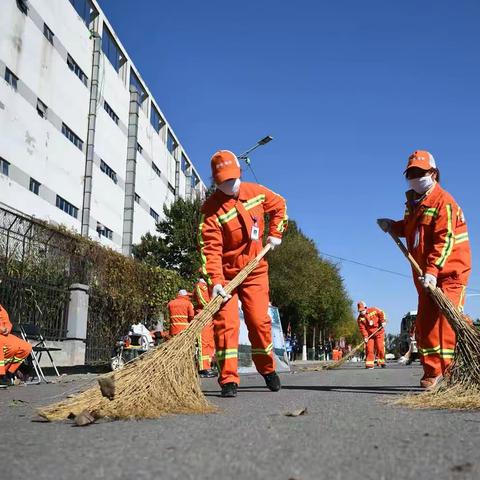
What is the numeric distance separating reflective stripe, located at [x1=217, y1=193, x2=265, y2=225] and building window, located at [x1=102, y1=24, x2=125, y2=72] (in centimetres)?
3415

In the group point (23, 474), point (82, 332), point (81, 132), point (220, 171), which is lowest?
point (23, 474)

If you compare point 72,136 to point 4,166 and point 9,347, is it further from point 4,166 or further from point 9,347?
point 9,347

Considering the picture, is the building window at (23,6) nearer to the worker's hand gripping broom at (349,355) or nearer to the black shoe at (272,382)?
the worker's hand gripping broom at (349,355)

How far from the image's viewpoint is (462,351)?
5020mm

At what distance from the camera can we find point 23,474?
2367 mm

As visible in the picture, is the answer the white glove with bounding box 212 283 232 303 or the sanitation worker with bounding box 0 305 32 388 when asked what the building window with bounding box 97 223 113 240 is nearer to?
the sanitation worker with bounding box 0 305 32 388

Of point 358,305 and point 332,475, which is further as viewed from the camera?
point 358,305

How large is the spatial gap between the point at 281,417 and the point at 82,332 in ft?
36.0

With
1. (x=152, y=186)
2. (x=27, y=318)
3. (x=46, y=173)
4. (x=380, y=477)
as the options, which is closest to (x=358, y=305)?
(x=27, y=318)

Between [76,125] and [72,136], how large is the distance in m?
0.68

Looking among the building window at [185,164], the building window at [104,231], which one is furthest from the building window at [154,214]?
the building window at [185,164]

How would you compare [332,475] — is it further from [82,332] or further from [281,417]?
[82,332]

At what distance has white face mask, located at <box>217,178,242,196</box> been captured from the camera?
224 inches

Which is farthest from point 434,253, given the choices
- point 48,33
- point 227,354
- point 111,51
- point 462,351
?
point 111,51
